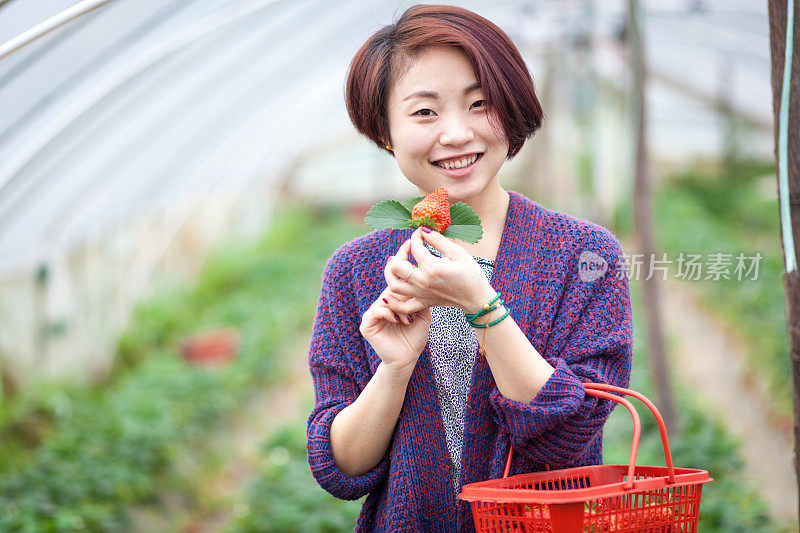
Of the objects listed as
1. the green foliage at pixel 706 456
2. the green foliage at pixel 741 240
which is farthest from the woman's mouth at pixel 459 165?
the green foliage at pixel 741 240

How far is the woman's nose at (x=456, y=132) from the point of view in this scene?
4.94ft

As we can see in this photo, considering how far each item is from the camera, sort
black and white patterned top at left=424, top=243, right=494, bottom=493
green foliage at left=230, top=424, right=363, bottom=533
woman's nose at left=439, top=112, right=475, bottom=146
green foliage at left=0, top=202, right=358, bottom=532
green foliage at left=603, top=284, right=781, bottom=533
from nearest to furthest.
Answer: woman's nose at left=439, top=112, right=475, bottom=146
black and white patterned top at left=424, top=243, right=494, bottom=493
green foliage at left=603, top=284, right=781, bottom=533
green foliage at left=230, top=424, right=363, bottom=533
green foliage at left=0, top=202, right=358, bottom=532

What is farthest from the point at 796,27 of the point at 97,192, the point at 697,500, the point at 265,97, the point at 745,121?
the point at 745,121

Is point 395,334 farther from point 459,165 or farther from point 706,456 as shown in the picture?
point 706,456

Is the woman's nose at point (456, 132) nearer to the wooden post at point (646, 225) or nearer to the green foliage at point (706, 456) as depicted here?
the green foliage at point (706, 456)

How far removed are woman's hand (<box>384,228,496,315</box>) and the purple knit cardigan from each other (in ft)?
0.63

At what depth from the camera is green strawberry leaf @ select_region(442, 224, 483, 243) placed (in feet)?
4.78

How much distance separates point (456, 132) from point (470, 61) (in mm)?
132

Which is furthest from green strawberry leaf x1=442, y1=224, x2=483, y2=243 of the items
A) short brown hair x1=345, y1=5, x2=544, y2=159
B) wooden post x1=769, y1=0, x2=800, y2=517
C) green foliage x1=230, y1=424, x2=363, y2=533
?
green foliage x1=230, y1=424, x2=363, y2=533

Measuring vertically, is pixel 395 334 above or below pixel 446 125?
below

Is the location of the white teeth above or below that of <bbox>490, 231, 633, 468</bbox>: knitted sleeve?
above

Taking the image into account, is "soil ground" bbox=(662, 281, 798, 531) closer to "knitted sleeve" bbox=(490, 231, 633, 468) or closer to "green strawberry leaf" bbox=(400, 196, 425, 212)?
"knitted sleeve" bbox=(490, 231, 633, 468)

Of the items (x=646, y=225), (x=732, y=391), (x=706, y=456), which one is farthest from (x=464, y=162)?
(x=732, y=391)

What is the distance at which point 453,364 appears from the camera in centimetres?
163
